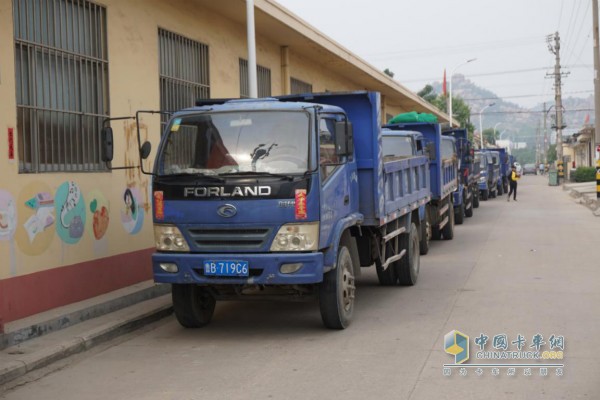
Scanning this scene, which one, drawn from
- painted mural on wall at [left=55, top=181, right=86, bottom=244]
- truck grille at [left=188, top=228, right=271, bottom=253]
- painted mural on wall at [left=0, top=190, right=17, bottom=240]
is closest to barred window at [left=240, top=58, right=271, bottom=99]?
painted mural on wall at [left=55, top=181, right=86, bottom=244]

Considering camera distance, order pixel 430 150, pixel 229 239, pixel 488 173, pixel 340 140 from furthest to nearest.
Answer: pixel 488 173 < pixel 430 150 < pixel 340 140 < pixel 229 239

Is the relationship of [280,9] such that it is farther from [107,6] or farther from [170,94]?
[107,6]

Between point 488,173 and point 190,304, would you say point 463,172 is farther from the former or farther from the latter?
point 190,304

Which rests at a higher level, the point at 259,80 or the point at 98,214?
the point at 259,80

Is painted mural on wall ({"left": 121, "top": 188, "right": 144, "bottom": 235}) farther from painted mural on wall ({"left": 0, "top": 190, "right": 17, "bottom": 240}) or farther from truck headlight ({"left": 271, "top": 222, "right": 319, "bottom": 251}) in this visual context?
truck headlight ({"left": 271, "top": 222, "right": 319, "bottom": 251})

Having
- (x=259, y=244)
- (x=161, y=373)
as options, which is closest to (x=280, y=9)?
(x=259, y=244)

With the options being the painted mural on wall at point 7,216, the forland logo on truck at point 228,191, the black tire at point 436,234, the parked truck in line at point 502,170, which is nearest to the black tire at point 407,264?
the forland logo on truck at point 228,191

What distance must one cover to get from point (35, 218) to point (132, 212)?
7.88 feet

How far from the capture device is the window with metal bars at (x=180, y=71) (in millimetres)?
11938

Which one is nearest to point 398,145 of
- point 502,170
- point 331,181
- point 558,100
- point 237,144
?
point 331,181

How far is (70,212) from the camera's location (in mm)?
9148

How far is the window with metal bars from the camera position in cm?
1194

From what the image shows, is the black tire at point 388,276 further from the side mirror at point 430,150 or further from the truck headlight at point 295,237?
the side mirror at point 430,150

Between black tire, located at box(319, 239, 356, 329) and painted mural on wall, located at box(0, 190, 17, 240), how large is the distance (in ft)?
11.4
